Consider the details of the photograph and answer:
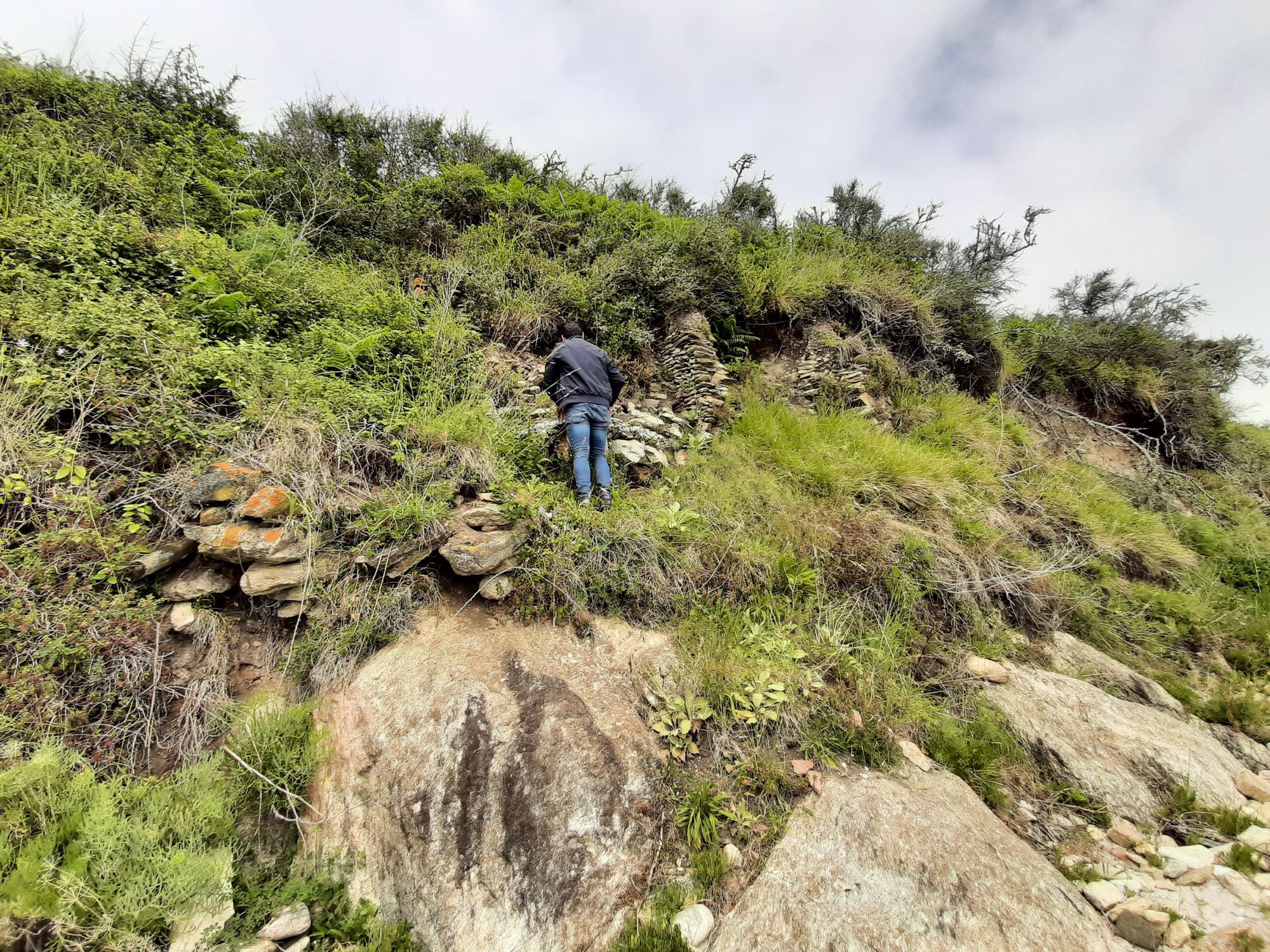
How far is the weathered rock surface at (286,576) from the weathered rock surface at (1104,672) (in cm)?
616

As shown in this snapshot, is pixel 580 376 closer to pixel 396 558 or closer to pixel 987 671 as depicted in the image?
pixel 396 558

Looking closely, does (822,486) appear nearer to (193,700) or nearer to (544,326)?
(544,326)

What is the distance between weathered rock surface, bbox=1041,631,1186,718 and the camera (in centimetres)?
369

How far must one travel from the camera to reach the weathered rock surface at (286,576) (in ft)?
9.87

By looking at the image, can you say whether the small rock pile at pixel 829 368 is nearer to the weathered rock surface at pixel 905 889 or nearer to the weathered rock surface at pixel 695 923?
the weathered rock surface at pixel 905 889

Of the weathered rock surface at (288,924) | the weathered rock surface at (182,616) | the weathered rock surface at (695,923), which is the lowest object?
the weathered rock surface at (288,924)

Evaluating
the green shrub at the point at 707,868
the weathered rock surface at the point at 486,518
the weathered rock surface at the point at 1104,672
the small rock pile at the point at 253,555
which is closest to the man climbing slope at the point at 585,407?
the weathered rock surface at the point at 486,518

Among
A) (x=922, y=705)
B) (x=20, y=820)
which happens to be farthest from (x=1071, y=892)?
(x=20, y=820)

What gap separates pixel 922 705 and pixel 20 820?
5171 mm

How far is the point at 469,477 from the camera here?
12.9 feet

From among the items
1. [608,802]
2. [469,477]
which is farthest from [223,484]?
[608,802]

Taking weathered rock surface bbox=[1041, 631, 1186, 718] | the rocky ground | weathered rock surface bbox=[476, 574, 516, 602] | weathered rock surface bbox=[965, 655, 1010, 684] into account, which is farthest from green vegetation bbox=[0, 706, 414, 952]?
weathered rock surface bbox=[1041, 631, 1186, 718]

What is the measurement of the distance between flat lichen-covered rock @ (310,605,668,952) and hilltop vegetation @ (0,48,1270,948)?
22 cm

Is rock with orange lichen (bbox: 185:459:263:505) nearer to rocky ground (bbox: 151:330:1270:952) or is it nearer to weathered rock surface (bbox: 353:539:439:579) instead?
rocky ground (bbox: 151:330:1270:952)
